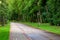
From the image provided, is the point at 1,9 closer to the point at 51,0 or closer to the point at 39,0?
the point at 39,0

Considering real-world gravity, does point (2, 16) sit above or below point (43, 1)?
below

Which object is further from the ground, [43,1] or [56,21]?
[43,1]

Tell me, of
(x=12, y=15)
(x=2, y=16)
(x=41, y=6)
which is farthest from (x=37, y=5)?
(x=12, y=15)

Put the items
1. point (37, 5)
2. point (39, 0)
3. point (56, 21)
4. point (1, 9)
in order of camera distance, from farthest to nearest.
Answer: point (37, 5)
point (39, 0)
point (1, 9)
point (56, 21)

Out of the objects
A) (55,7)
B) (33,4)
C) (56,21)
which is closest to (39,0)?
(33,4)

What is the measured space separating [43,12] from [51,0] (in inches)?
929

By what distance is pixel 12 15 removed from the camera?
13425cm

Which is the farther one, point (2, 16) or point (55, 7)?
point (2, 16)

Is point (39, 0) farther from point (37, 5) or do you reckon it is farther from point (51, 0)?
point (51, 0)

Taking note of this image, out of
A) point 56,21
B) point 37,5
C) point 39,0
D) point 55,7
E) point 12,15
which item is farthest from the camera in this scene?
point 12,15

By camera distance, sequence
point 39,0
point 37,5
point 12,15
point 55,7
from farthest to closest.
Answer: point 12,15 < point 37,5 < point 39,0 < point 55,7

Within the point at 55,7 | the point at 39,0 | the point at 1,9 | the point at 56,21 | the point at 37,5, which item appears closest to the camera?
the point at 55,7

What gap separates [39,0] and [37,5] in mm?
4554

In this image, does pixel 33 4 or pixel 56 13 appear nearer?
pixel 56 13
